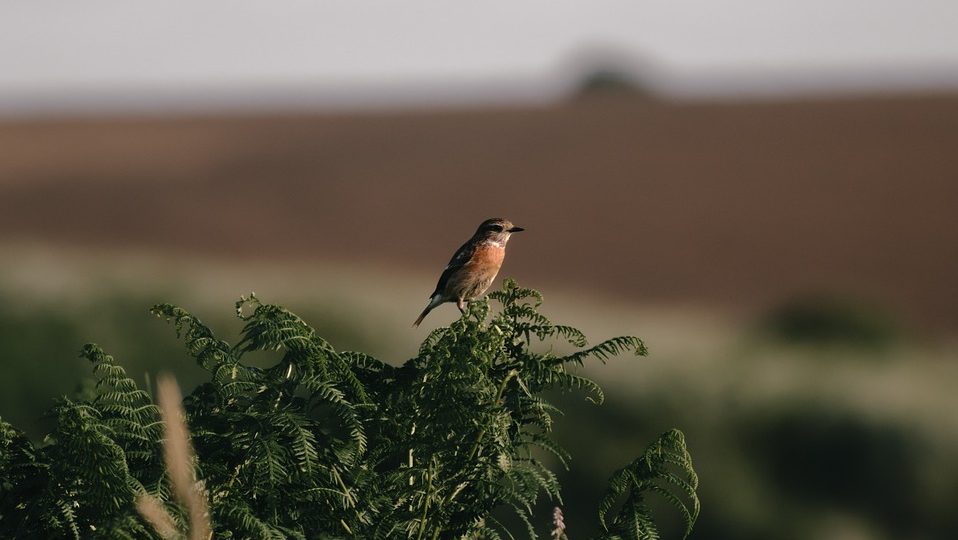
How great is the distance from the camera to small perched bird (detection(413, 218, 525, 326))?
6.72 meters

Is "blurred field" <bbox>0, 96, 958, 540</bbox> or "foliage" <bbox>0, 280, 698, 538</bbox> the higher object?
"blurred field" <bbox>0, 96, 958, 540</bbox>

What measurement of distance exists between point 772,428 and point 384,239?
29665 mm

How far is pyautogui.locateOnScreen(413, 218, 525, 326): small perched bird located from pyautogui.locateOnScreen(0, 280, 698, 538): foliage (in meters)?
2.91

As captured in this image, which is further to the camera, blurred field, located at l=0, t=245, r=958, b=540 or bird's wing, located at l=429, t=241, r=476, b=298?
blurred field, located at l=0, t=245, r=958, b=540

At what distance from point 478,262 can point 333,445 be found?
320 cm

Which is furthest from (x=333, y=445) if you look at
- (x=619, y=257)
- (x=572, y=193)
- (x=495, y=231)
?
(x=572, y=193)

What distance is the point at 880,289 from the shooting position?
32125mm

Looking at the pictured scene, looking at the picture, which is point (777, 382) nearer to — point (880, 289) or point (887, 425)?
point (887, 425)

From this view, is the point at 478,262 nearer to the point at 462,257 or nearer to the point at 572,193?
the point at 462,257

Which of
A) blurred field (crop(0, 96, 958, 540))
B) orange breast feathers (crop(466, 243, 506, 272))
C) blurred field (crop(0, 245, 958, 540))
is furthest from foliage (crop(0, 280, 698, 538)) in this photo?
blurred field (crop(0, 96, 958, 540))

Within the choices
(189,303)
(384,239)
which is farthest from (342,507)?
(384,239)

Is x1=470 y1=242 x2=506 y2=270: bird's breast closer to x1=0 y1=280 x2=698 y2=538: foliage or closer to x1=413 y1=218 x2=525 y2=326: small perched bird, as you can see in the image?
x1=413 y1=218 x2=525 y2=326: small perched bird

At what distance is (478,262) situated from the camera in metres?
6.71

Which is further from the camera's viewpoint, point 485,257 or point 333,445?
point 485,257
